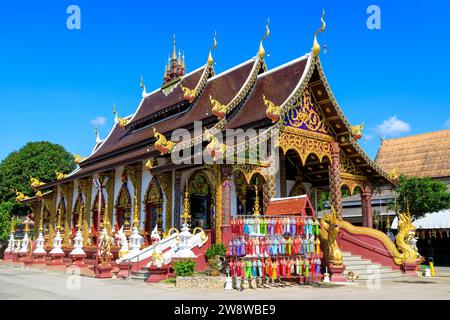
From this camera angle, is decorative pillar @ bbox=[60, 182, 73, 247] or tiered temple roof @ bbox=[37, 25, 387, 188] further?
decorative pillar @ bbox=[60, 182, 73, 247]

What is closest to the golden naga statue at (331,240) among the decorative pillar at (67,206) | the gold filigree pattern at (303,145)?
the gold filigree pattern at (303,145)

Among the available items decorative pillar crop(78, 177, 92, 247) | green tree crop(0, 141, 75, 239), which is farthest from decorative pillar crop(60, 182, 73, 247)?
green tree crop(0, 141, 75, 239)

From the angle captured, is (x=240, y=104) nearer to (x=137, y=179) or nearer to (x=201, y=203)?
(x=201, y=203)

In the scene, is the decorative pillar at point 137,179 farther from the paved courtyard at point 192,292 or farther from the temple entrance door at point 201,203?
the paved courtyard at point 192,292

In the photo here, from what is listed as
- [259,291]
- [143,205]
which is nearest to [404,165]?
[143,205]

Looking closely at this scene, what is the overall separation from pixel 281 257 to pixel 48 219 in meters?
21.4

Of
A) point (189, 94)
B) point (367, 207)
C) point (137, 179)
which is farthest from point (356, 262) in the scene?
point (189, 94)

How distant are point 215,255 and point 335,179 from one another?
628 centimetres

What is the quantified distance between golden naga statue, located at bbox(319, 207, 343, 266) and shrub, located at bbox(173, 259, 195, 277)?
3866 mm

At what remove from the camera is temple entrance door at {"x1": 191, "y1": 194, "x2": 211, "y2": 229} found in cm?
1814

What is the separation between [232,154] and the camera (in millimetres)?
13961

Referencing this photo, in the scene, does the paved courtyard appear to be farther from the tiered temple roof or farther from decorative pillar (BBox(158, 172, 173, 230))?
the tiered temple roof

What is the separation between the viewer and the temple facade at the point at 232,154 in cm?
1497

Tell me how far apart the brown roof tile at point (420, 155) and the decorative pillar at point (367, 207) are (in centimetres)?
1259
